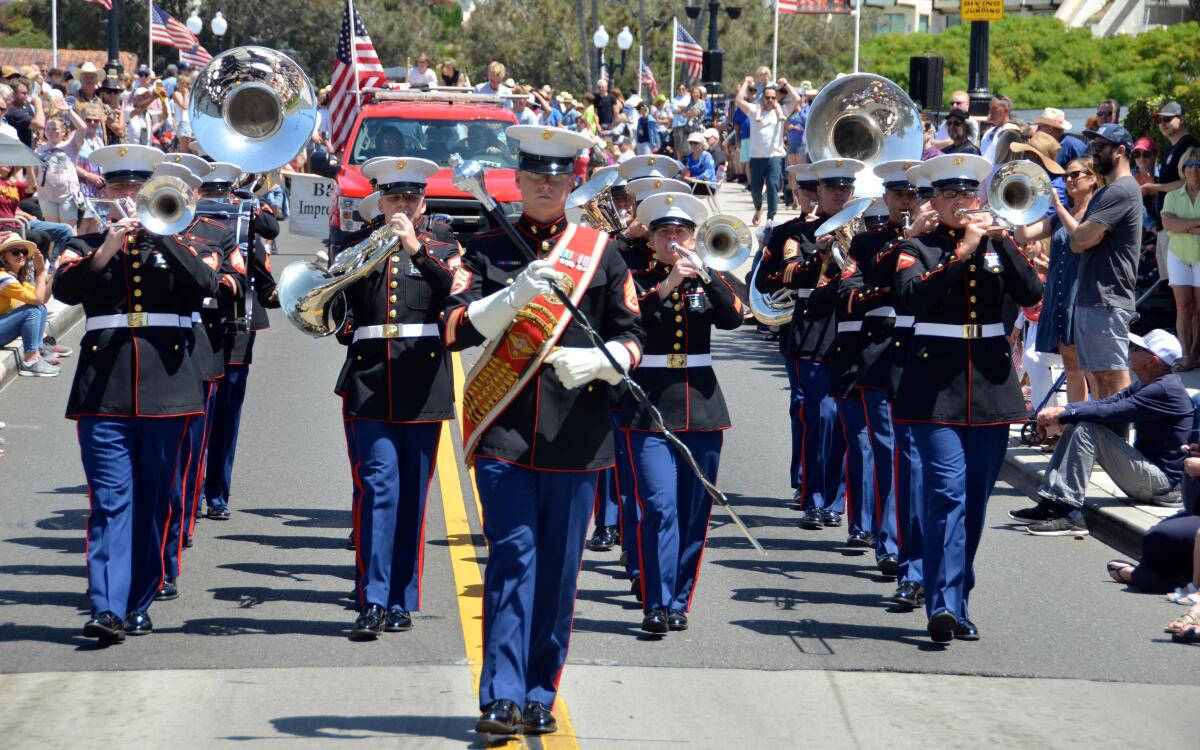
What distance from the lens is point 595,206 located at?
9.89 meters

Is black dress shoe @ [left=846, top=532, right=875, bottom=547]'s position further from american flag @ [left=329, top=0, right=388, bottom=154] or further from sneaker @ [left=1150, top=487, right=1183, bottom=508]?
american flag @ [left=329, top=0, right=388, bottom=154]

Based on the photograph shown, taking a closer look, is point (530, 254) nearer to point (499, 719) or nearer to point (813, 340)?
point (499, 719)

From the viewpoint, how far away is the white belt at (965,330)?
27.7 feet

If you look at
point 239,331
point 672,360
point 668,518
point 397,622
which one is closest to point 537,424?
point 668,518

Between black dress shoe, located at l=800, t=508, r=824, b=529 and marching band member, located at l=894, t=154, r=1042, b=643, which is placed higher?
marching band member, located at l=894, t=154, r=1042, b=643

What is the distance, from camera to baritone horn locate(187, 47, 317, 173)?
10.4 m

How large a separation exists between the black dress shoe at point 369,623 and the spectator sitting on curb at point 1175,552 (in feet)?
12.9

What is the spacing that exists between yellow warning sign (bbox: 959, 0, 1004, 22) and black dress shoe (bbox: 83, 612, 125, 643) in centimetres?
1332

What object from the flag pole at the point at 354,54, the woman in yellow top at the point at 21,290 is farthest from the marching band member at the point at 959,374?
the flag pole at the point at 354,54

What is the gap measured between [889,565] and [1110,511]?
6.22 ft

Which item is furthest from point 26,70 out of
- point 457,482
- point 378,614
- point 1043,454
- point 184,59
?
point 378,614

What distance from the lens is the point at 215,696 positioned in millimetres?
7168

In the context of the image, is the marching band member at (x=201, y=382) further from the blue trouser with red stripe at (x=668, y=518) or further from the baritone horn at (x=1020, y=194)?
the baritone horn at (x=1020, y=194)

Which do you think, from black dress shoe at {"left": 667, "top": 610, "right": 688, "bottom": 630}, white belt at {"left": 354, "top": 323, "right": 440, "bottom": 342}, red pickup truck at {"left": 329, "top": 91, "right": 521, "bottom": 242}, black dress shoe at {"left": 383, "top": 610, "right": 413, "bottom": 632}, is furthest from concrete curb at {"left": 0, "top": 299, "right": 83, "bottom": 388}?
black dress shoe at {"left": 667, "top": 610, "right": 688, "bottom": 630}
